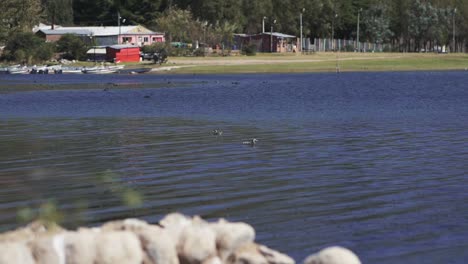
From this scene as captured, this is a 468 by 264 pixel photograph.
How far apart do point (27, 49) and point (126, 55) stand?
14422mm

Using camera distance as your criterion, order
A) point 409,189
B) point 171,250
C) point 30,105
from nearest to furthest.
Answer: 1. point 171,250
2. point 409,189
3. point 30,105

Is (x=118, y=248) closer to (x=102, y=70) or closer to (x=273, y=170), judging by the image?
(x=273, y=170)

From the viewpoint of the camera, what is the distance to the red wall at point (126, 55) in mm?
133375

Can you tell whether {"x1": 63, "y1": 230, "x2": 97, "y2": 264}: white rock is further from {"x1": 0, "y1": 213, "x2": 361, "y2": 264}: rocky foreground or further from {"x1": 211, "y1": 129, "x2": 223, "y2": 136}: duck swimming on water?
{"x1": 211, "y1": 129, "x2": 223, "y2": 136}: duck swimming on water

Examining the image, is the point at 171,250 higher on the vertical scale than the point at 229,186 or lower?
higher

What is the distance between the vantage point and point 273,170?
24891 millimetres

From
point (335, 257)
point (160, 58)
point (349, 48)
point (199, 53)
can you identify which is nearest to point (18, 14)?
point (199, 53)

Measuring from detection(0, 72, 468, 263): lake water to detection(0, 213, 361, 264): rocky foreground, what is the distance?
4765 mm

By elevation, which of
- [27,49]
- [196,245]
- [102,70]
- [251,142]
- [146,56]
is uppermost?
[196,245]

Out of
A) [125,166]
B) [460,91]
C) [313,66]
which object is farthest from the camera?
[313,66]

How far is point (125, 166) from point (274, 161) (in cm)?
416

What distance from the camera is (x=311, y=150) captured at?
29594 millimetres

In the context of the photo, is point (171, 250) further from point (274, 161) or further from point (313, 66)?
point (313, 66)

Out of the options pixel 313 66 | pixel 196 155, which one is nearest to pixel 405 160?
pixel 196 155
